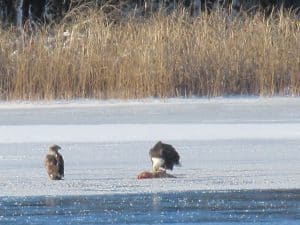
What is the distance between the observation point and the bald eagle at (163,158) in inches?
414

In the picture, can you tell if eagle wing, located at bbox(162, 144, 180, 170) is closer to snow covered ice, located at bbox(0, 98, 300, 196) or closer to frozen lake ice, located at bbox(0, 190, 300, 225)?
snow covered ice, located at bbox(0, 98, 300, 196)

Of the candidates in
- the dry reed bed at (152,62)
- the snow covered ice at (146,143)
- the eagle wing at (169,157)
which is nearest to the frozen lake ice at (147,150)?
the snow covered ice at (146,143)

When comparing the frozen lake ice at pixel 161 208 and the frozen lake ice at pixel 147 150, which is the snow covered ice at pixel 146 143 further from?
the frozen lake ice at pixel 161 208

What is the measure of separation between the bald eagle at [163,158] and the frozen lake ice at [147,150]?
16 centimetres

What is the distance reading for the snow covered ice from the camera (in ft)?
33.0

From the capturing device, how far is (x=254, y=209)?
8.75 meters

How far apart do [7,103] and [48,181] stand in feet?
24.2

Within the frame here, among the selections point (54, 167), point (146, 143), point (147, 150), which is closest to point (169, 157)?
point (54, 167)

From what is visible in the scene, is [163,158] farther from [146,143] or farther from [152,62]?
[152,62]

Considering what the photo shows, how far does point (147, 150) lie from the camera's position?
40.2 feet

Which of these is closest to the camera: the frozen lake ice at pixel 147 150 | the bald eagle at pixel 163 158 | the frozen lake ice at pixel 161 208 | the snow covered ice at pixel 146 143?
the frozen lake ice at pixel 161 208

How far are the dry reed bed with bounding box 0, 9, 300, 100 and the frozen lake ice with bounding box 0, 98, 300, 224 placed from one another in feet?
1.33

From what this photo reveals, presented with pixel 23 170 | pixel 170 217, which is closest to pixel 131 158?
pixel 23 170

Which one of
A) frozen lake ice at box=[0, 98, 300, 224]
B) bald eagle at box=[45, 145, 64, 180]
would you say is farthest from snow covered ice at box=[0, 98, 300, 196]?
bald eagle at box=[45, 145, 64, 180]
